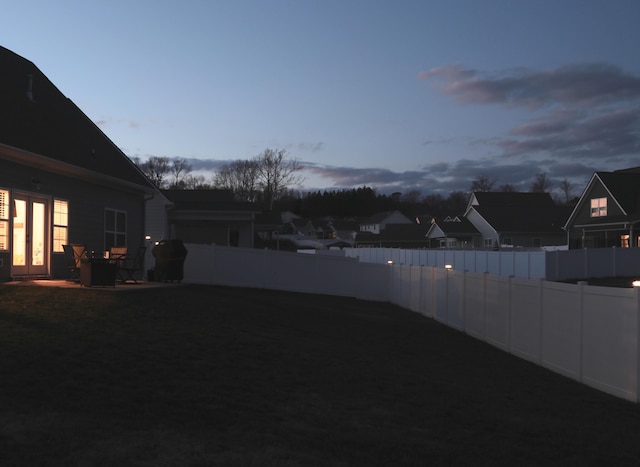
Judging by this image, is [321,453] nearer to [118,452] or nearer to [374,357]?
[118,452]

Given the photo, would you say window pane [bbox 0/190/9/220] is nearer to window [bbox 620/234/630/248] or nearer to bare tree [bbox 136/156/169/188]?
window [bbox 620/234/630/248]

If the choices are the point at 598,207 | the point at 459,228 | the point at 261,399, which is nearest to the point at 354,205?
the point at 459,228

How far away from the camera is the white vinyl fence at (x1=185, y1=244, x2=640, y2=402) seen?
29.2 ft

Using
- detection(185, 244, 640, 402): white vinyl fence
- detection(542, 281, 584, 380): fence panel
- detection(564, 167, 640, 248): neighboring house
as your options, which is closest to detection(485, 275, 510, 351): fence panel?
detection(185, 244, 640, 402): white vinyl fence

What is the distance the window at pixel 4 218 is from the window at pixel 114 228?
461cm

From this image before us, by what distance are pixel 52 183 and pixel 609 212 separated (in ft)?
121

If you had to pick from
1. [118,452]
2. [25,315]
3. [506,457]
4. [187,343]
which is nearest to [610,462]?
[506,457]

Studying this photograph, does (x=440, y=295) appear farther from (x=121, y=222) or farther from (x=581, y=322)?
(x=121, y=222)

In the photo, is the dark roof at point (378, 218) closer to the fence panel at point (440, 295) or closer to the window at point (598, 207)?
the window at point (598, 207)

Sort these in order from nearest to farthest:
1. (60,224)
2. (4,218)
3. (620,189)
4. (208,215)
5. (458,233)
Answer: (4,218) → (60,224) → (208,215) → (620,189) → (458,233)

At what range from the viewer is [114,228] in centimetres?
2009

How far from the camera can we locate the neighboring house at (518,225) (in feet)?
197

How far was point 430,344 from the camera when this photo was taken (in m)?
13.0

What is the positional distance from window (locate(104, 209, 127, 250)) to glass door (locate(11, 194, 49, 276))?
→ 10.0 ft
